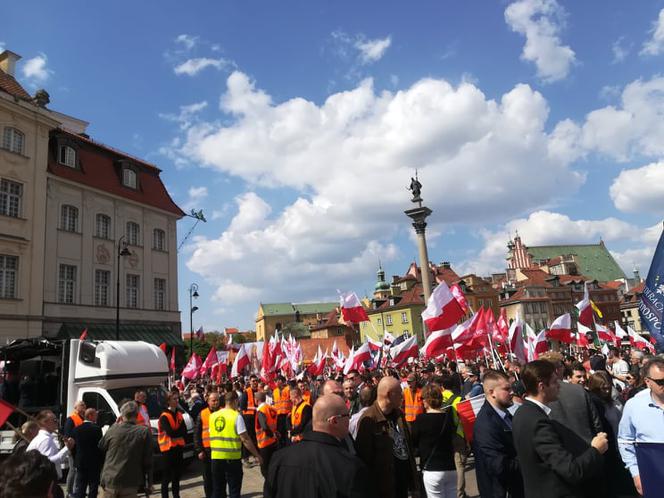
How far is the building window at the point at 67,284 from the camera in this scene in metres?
27.1

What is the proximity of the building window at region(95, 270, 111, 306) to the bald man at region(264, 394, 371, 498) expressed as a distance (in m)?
28.6

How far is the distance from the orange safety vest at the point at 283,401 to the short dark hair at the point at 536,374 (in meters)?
→ 10.2

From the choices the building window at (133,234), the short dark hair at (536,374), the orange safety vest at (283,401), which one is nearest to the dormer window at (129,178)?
the building window at (133,234)

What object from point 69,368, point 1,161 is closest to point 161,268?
point 1,161

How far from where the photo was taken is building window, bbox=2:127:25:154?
82.9ft

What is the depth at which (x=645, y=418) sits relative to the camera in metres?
4.20

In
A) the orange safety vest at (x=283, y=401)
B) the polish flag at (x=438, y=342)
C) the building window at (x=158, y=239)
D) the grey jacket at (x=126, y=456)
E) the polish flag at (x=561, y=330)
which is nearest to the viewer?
the grey jacket at (x=126, y=456)

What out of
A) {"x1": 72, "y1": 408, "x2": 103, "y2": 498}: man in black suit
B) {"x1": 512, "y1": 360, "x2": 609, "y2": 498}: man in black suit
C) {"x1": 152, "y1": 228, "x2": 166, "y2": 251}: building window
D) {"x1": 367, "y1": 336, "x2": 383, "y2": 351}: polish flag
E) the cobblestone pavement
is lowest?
the cobblestone pavement

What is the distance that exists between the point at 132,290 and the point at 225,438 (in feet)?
85.3

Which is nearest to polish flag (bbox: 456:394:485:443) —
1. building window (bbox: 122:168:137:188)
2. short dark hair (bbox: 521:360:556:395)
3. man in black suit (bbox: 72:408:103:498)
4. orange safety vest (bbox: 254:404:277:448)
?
orange safety vest (bbox: 254:404:277:448)

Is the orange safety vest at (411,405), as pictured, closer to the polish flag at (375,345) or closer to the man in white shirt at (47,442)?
the man in white shirt at (47,442)

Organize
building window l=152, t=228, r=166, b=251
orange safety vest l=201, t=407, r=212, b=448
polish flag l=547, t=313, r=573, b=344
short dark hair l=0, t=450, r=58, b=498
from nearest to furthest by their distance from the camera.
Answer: short dark hair l=0, t=450, r=58, b=498 → orange safety vest l=201, t=407, r=212, b=448 → polish flag l=547, t=313, r=573, b=344 → building window l=152, t=228, r=166, b=251

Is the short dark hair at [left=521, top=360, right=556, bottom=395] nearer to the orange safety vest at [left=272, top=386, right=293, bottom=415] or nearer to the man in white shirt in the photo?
the man in white shirt

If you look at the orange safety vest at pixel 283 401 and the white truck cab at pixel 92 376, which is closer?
the white truck cab at pixel 92 376
